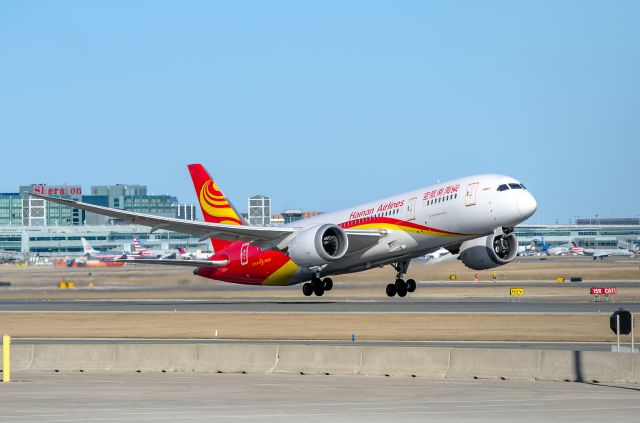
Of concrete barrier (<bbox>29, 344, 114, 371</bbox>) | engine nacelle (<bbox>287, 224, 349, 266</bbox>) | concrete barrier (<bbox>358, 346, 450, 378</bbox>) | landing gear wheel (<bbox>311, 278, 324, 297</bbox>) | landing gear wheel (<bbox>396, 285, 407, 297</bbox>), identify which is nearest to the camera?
concrete barrier (<bbox>358, 346, 450, 378</bbox>)

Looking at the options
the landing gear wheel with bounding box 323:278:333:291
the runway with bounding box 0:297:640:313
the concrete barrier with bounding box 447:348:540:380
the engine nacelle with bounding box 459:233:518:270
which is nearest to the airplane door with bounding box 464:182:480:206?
the engine nacelle with bounding box 459:233:518:270

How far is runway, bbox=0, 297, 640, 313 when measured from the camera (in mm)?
52500

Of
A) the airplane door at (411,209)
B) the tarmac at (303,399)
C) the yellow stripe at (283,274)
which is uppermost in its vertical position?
the airplane door at (411,209)

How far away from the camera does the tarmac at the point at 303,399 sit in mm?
20016

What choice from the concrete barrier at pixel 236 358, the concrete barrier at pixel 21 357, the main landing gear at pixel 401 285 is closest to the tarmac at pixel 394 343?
the concrete barrier at pixel 236 358

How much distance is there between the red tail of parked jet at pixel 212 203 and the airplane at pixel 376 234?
2.03 m

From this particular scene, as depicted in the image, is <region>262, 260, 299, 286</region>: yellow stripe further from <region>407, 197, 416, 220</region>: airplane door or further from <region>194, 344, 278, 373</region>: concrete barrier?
<region>194, 344, 278, 373</region>: concrete barrier

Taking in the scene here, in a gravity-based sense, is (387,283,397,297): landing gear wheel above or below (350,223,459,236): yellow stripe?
below

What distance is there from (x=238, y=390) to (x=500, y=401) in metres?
6.09

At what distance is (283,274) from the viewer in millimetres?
59625

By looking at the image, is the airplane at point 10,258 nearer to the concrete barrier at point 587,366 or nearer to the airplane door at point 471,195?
the airplane door at point 471,195

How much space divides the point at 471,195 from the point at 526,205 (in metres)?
2.55

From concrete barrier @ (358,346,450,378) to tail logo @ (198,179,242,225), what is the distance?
123ft

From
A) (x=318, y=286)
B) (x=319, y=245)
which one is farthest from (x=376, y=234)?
(x=318, y=286)
